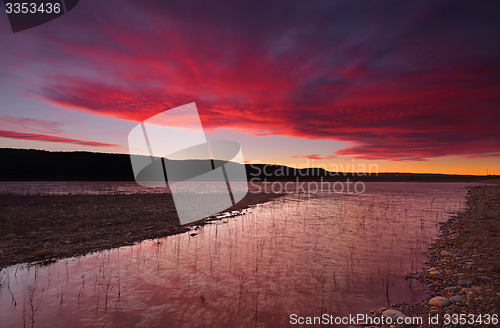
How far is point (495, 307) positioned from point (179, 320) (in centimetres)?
895

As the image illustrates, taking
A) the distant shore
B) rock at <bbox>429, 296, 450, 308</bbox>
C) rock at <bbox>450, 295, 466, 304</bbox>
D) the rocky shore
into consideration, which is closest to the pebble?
the rocky shore

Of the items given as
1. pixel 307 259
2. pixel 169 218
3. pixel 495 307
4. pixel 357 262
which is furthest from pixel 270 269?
pixel 169 218

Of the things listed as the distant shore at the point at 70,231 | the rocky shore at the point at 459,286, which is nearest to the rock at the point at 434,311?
the rocky shore at the point at 459,286

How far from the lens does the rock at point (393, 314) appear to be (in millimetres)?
6547

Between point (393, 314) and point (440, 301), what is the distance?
1.73 metres

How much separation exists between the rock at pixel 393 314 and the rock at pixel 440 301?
120cm

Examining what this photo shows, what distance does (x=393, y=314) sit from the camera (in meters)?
6.67

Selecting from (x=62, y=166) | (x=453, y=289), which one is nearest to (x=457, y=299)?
(x=453, y=289)

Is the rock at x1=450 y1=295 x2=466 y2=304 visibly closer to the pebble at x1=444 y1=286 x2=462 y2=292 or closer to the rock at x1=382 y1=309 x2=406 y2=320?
the pebble at x1=444 y1=286 x2=462 y2=292

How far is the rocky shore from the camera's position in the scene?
243 inches

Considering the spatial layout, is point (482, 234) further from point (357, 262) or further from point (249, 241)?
point (249, 241)

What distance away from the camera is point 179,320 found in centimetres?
689

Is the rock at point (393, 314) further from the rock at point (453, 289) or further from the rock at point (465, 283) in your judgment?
the rock at point (465, 283)

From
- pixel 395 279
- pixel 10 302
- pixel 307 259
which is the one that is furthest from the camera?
pixel 307 259
